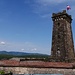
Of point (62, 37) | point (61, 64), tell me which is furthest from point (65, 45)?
point (61, 64)

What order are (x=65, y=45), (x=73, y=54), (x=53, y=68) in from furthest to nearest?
(x=73, y=54) → (x=65, y=45) → (x=53, y=68)

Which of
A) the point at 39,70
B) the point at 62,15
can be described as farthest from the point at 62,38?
the point at 39,70

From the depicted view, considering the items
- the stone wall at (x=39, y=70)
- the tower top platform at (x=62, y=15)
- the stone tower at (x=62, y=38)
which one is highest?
the tower top platform at (x=62, y=15)

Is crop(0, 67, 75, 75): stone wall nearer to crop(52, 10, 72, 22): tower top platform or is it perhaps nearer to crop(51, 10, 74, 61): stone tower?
crop(51, 10, 74, 61): stone tower

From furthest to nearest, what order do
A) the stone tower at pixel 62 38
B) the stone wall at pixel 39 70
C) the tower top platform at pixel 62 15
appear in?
1. the tower top platform at pixel 62 15
2. the stone tower at pixel 62 38
3. the stone wall at pixel 39 70

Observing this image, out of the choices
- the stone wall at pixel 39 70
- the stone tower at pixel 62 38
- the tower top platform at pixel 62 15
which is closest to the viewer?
the stone wall at pixel 39 70

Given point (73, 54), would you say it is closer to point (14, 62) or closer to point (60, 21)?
point (60, 21)

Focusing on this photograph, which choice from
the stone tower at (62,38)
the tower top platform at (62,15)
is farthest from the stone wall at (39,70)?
the tower top platform at (62,15)

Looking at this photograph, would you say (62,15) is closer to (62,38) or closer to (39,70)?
(62,38)

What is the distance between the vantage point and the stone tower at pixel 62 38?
3981 cm

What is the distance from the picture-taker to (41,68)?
27.3 m

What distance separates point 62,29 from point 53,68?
51.3ft

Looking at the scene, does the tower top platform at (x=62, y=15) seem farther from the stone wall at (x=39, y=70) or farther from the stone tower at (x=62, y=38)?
the stone wall at (x=39, y=70)

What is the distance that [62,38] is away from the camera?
40406 mm
